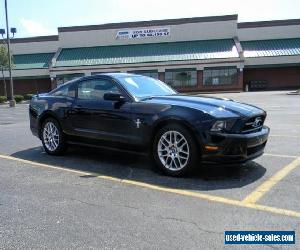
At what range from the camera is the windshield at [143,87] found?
23.1ft

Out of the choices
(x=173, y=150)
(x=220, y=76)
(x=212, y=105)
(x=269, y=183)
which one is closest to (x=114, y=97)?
(x=173, y=150)

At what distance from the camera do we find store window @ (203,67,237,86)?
4872 centimetres

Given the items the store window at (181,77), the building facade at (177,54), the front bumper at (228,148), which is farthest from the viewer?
the store window at (181,77)

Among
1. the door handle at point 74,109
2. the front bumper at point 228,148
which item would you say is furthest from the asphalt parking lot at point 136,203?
the door handle at point 74,109

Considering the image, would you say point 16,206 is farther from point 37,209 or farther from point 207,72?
point 207,72

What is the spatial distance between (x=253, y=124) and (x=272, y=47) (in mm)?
46985

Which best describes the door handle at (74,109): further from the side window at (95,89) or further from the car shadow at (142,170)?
the car shadow at (142,170)

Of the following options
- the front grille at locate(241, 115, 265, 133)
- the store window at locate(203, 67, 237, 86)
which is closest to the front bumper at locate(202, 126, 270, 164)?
the front grille at locate(241, 115, 265, 133)

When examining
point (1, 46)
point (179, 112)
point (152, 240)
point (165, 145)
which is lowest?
point (152, 240)

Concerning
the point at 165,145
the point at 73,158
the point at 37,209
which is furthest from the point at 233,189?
the point at 73,158

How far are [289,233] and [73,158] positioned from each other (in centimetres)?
472

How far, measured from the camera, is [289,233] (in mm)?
4082

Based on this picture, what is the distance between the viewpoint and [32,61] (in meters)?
55.2

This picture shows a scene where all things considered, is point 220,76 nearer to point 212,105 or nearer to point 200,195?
point 212,105
